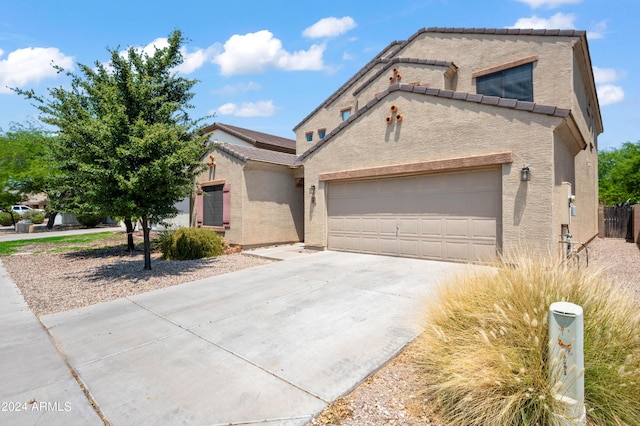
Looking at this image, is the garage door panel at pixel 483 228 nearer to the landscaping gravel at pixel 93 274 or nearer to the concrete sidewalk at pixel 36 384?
the landscaping gravel at pixel 93 274

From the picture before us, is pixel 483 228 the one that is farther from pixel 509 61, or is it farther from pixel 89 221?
pixel 89 221

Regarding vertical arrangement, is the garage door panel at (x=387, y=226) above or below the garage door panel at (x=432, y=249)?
above

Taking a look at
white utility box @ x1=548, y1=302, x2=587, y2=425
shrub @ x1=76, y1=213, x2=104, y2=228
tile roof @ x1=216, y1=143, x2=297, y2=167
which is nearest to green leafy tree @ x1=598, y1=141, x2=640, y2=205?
tile roof @ x1=216, y1=143, x2=297, y2=167

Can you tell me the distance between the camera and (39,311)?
653cm

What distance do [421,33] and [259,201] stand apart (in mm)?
11099

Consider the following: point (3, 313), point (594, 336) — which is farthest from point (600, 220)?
point (3, 313)

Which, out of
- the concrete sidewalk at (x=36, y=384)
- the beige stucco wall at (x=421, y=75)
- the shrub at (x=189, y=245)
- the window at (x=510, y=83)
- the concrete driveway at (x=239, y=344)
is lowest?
the concrete sidewalk at (x=36, y=384)

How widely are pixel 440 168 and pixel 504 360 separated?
7.45 meters

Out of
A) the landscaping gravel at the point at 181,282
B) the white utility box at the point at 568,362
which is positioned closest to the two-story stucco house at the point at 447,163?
the landscaping gravel at the point at 181,282

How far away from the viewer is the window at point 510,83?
12.3m

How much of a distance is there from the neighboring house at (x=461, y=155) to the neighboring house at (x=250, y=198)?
0.90 feet

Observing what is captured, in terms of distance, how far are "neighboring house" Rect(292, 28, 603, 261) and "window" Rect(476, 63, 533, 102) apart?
4 centimetres

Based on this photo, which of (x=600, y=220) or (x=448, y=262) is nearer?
(x=448, y=262)

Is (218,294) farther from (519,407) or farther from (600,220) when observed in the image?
(600,220)
